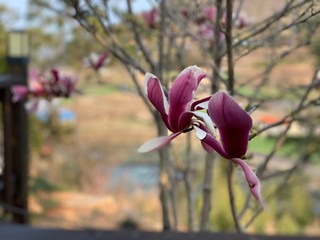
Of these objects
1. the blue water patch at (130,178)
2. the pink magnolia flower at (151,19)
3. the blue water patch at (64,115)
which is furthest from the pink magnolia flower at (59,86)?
the blue water patch at (64,115)

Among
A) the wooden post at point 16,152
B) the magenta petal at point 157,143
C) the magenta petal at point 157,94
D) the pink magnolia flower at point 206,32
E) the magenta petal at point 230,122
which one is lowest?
the wooden post at point 16,152

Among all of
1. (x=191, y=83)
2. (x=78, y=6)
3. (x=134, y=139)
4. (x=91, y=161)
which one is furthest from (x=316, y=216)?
(x=191, y=83)

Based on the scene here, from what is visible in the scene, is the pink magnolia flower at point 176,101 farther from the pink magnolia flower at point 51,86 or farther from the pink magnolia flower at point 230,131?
the pink magnolia flower at point 51,86

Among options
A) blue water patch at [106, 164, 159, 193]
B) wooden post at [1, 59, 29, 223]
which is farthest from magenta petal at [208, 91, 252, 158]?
blue water patch at [106, 164, 159, 193]

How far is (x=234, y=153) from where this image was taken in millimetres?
591

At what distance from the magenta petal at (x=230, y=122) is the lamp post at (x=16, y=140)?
3.01m

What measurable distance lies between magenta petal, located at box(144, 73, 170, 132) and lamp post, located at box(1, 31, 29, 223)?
295cm

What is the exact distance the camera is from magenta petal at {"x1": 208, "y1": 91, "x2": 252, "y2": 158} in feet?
1.81

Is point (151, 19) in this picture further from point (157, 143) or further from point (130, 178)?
point (130, 178)

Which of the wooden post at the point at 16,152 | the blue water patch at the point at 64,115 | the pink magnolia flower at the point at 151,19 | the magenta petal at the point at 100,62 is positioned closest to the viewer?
the magenta petal at the point at 100,62

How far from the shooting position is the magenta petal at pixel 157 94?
61 centimetres

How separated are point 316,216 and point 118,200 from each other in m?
2.29

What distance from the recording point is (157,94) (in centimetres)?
62

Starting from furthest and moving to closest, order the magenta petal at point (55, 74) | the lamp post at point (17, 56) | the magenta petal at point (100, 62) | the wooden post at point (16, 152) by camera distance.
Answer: the lamp post at point (17, 56) < the wooden post at point (16, 152) < the magenta petal at point (100, 62) < the magenta petal at point (55, 74)
